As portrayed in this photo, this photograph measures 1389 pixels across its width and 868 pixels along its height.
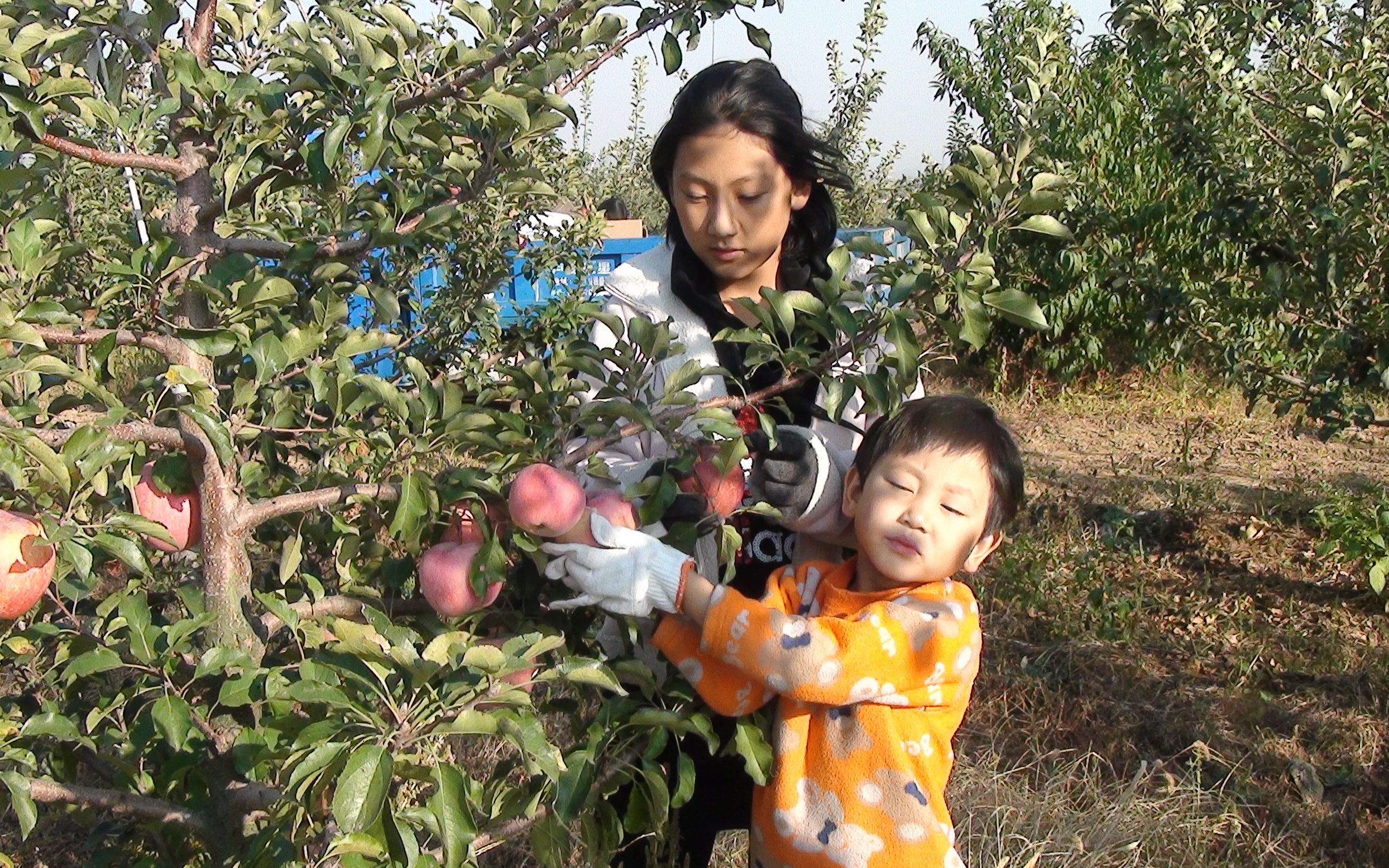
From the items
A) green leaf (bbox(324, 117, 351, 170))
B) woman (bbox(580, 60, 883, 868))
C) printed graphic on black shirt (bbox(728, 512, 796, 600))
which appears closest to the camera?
green leaf (bbox(324, 117, 351, 170))

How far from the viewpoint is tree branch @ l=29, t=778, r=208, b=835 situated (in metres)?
1.23

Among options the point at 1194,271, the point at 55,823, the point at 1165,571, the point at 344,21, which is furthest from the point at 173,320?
the point at 1194,271

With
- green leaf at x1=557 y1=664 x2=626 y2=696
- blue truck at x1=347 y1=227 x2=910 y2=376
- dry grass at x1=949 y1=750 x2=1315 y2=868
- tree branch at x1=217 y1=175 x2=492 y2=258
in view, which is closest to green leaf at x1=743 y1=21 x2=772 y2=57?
tree branch at x1=217 y1=175 x2=492 y2=258

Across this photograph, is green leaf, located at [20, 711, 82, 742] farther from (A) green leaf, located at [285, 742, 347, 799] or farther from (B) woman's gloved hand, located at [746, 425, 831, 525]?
(B) woman's gloved hand, located at [746, 425, 831, 525]

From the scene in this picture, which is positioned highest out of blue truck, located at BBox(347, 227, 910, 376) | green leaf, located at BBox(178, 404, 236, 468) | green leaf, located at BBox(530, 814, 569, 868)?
green leaf, located at BBox(178, 404, 236, 468)

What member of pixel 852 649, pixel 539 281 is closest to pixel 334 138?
pixel 852 649

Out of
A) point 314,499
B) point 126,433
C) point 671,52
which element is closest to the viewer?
point 126,433

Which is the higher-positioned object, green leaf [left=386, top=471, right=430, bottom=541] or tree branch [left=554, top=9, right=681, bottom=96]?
tree branch [left=554, top=9, right=681, bottom=96]

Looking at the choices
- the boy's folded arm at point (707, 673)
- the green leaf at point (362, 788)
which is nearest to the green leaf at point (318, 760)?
the green leaf at point (362, 788)

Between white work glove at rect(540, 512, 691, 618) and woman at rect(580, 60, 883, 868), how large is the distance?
0.15m

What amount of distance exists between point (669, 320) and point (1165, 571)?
265cm

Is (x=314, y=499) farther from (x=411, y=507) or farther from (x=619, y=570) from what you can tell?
(x=619, y=570)

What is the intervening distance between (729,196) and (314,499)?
0.62m

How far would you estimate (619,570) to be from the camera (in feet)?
3.93
